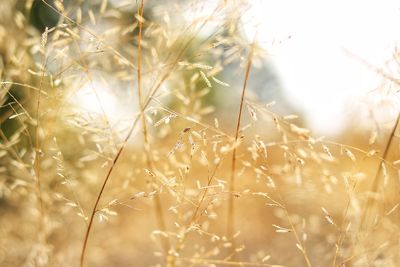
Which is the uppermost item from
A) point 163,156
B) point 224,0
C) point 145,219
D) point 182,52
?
point 224,0

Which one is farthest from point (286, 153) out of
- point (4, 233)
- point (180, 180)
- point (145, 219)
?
point (145, 219)

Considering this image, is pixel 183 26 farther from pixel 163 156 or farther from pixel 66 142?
pixel 66 142

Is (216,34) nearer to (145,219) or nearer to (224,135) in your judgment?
(224,135)

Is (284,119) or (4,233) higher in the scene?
(284,119)

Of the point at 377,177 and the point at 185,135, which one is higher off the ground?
the point at 185,135

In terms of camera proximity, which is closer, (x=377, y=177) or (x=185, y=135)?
(x=185, y=135)

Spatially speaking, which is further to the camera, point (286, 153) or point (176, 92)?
point (176, 92)

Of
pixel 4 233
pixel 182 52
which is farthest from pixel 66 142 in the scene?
pixel 182 52

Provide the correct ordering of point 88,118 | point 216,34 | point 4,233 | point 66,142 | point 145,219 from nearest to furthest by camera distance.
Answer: point 216,34 < point 88,118 < point 4,233 < point 66,142 < point 145,219

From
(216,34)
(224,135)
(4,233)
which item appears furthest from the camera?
(4,233)
